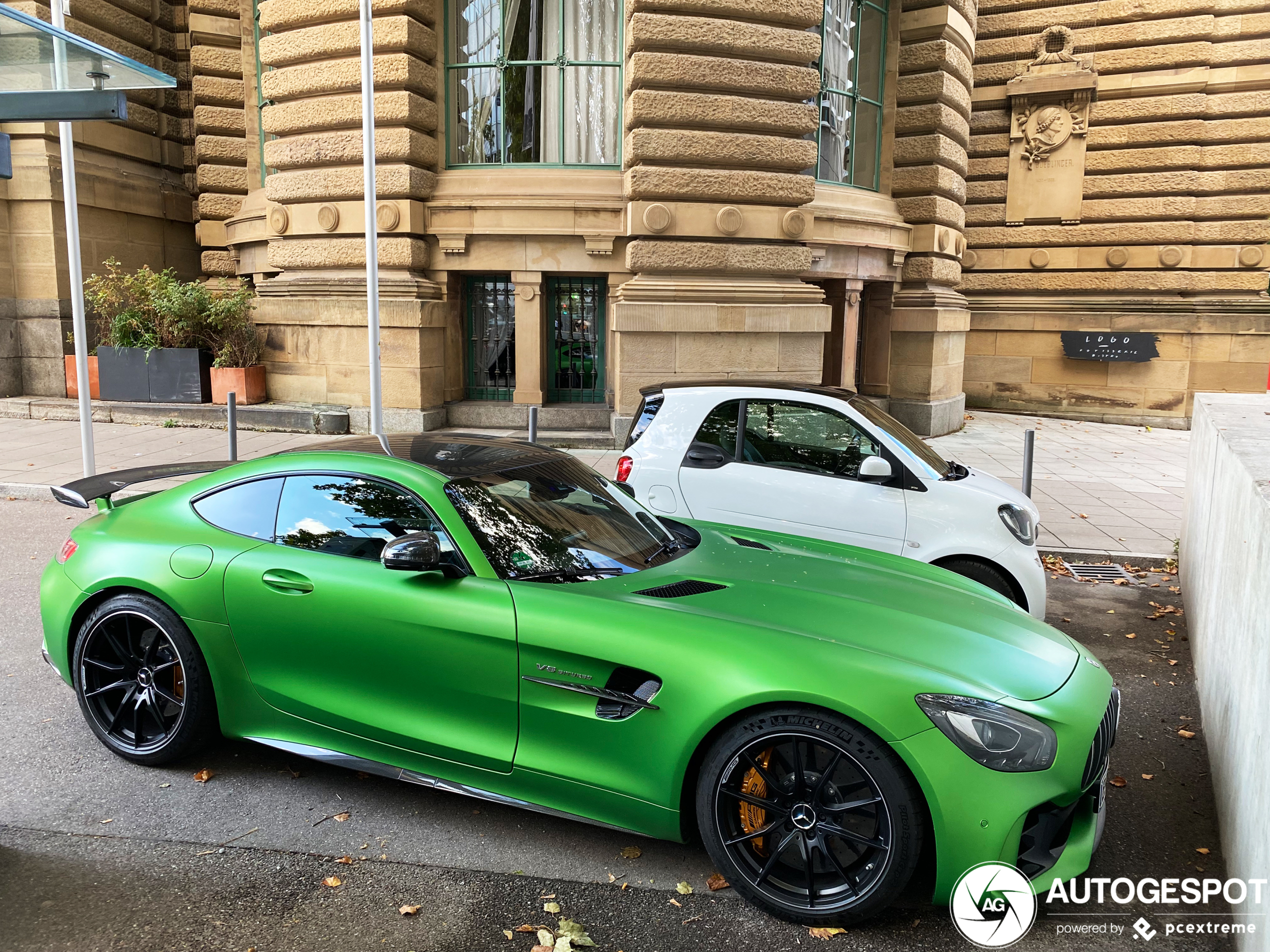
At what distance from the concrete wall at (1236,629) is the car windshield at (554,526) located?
224 cm

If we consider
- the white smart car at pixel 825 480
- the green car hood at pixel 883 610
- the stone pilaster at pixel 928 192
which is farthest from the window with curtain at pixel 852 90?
the green car hood at pixel 883 610

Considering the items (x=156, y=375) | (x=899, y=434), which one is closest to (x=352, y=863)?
(x=899, y=434)

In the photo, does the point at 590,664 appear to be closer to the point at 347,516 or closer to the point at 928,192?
the point at 347,516

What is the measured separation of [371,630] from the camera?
12.1ft

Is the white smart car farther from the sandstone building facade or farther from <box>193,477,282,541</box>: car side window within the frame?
the sandstone building facade

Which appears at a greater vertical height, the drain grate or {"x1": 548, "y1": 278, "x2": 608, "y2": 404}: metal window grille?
{"x1": 548, "y1": 278, "x2": 608, "y2": 404}: metal window grille

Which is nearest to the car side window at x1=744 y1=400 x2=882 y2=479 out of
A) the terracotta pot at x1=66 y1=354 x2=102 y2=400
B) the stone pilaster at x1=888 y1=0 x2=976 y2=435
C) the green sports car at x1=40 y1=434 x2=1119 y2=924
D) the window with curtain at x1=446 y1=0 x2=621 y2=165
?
the green sports car at x1=40 y1=434 x2=1119 y2=924

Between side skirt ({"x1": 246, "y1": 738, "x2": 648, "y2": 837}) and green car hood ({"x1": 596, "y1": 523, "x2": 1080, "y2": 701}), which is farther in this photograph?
side skirt ({"x1": 246, "y1": 738, "x2": 648, "y2": 837})

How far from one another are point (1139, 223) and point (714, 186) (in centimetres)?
1097

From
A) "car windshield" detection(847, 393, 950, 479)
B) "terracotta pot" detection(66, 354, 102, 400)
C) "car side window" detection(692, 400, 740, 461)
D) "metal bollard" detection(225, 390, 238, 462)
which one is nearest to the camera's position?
"car windshield" detection(847, 393, 950, 479)

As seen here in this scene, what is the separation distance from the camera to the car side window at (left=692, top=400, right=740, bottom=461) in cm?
649

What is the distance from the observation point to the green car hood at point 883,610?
10.5 ft

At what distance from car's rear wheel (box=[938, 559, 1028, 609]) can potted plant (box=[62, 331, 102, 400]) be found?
1409 cm

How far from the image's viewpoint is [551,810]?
3443 millimetres
